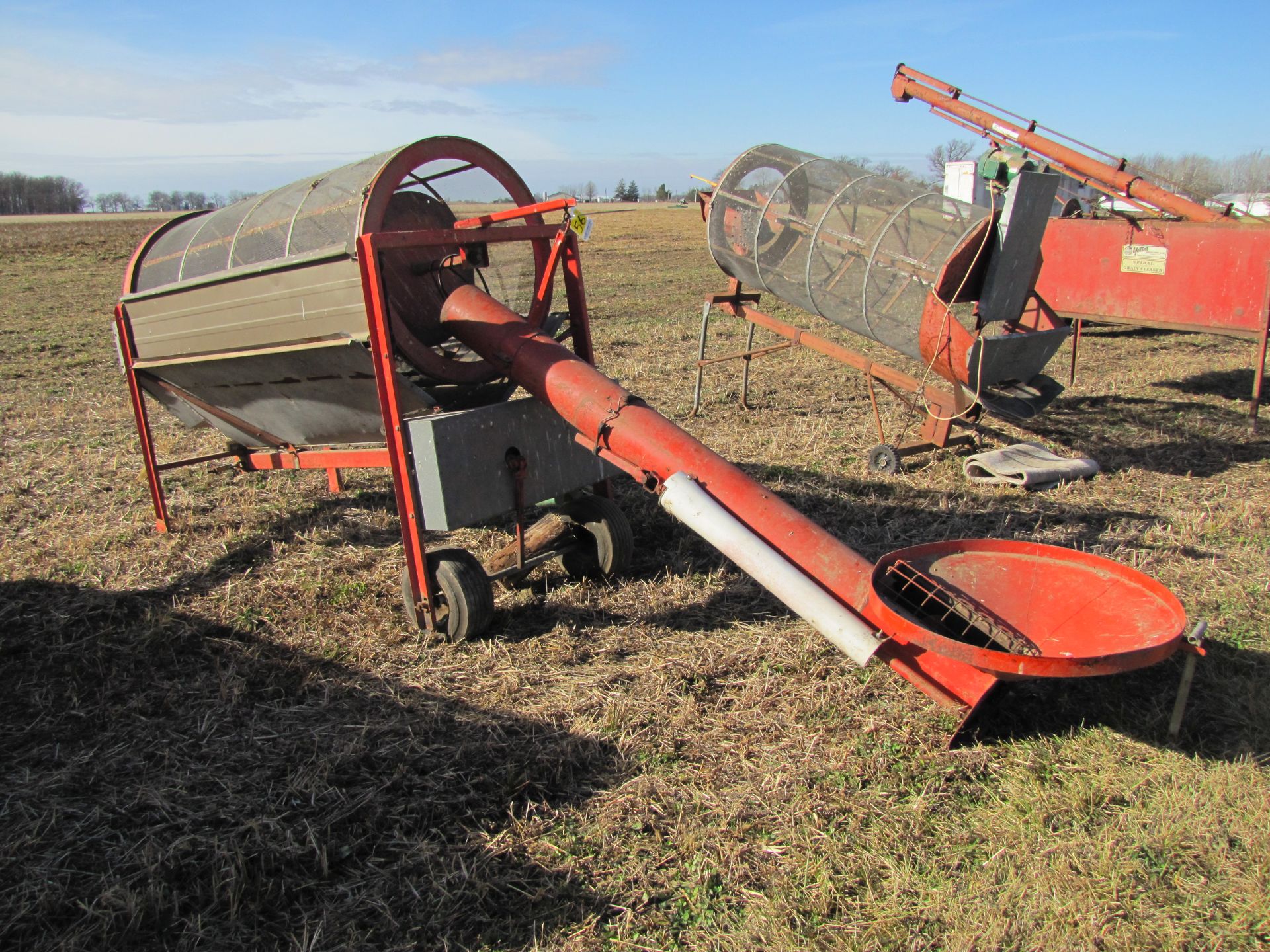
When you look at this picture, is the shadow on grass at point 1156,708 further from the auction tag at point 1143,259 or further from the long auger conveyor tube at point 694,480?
the auction tag at point 1143,259

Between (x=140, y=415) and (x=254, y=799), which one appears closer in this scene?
(x=254, y=799)

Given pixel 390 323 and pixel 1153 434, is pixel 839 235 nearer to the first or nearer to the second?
pixel 1153 434

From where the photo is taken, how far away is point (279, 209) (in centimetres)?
454

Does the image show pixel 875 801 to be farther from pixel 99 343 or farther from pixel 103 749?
pixel 99 343

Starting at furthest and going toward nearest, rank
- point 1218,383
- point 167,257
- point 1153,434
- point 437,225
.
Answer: point 1218,383 < point 1153,434 < point 167,257 < point 437,225

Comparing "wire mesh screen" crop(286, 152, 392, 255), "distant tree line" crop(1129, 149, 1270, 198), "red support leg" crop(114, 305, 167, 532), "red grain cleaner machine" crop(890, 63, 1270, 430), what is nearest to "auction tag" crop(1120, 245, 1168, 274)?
"red grain cleaner machine" crop(890, 63, 1270, 430)

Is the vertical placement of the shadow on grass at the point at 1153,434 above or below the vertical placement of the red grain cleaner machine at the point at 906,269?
below

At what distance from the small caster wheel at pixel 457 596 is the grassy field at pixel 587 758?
0.16 m

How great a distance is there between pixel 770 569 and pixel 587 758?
99cm

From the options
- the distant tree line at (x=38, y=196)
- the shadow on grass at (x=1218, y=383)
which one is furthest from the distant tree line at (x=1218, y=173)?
the distant tree line at (x=38, y=196)

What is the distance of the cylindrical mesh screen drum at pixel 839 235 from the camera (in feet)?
20.3

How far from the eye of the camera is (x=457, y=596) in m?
4.07

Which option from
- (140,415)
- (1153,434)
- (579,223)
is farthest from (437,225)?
(1153,434)

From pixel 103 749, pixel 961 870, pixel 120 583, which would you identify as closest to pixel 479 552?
pixel 120 583
